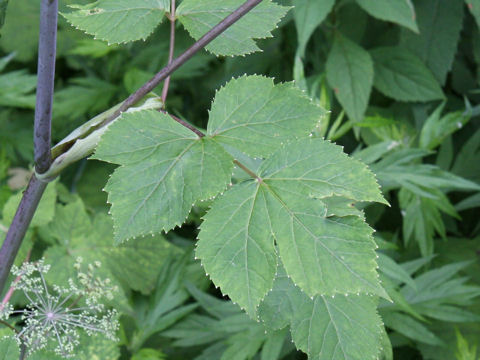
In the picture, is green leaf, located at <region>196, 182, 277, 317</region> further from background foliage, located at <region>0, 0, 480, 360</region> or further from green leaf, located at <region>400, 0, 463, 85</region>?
green leaf, located at <region>400, 0, 463, 85</region>

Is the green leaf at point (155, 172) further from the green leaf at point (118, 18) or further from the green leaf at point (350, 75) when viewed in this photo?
the green leaf at point (350, 75)

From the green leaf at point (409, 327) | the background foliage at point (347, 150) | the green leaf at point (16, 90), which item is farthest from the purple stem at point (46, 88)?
the green leaf at point (16, 90)

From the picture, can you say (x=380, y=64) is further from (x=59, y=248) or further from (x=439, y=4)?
(x=59, y=248)

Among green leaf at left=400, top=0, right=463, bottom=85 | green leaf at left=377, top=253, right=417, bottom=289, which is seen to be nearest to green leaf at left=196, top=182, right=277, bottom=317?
green leaf at left=377, top=253, right=417, bottom=289

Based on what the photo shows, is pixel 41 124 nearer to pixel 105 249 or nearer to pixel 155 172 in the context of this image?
pixel 155 172

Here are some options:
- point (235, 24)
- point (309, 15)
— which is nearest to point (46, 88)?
point (235, 24)
